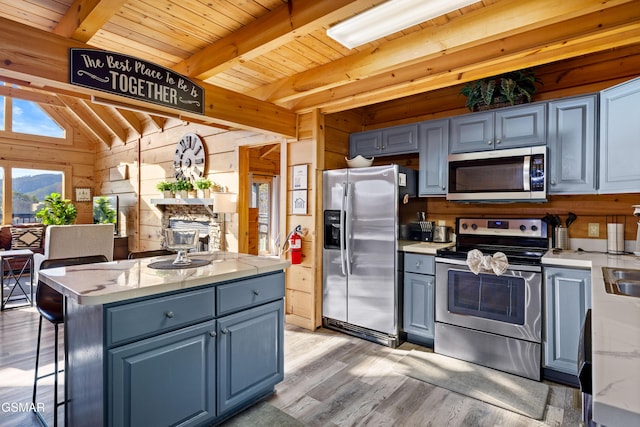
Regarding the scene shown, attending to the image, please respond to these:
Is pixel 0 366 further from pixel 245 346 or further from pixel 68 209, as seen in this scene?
pixel 68 209

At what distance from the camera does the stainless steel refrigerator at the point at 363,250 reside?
315 cm

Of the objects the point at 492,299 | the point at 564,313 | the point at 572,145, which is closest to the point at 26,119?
the point at 492,299

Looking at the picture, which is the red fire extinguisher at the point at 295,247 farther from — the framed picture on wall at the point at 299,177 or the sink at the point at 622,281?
the sink at the point at 622,281

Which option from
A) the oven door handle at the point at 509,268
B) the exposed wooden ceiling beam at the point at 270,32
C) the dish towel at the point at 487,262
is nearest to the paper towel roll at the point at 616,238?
the oven door handle at the point at 509,268

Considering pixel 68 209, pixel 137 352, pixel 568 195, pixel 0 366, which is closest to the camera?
pixel 137 352

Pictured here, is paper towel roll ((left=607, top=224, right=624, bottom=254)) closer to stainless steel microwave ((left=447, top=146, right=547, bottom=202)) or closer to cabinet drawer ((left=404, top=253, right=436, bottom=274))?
stainless steel microwave ((left=447, top=146, right=547, bottom=202))

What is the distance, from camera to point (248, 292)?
2.10m

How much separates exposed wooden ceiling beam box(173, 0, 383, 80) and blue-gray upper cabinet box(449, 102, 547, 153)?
157 cm

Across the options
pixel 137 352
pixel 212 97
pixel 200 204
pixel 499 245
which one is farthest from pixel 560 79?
pixel 200 204

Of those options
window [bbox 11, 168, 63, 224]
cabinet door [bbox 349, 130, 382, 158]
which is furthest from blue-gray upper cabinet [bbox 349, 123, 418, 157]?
window [bbox 11, 168, 63, 224]

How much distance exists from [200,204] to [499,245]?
3.74m

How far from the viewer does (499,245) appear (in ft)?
10.4

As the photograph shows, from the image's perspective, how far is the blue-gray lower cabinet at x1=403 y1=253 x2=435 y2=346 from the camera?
10.1 feet

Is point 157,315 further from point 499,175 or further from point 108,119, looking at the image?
point 108,119
